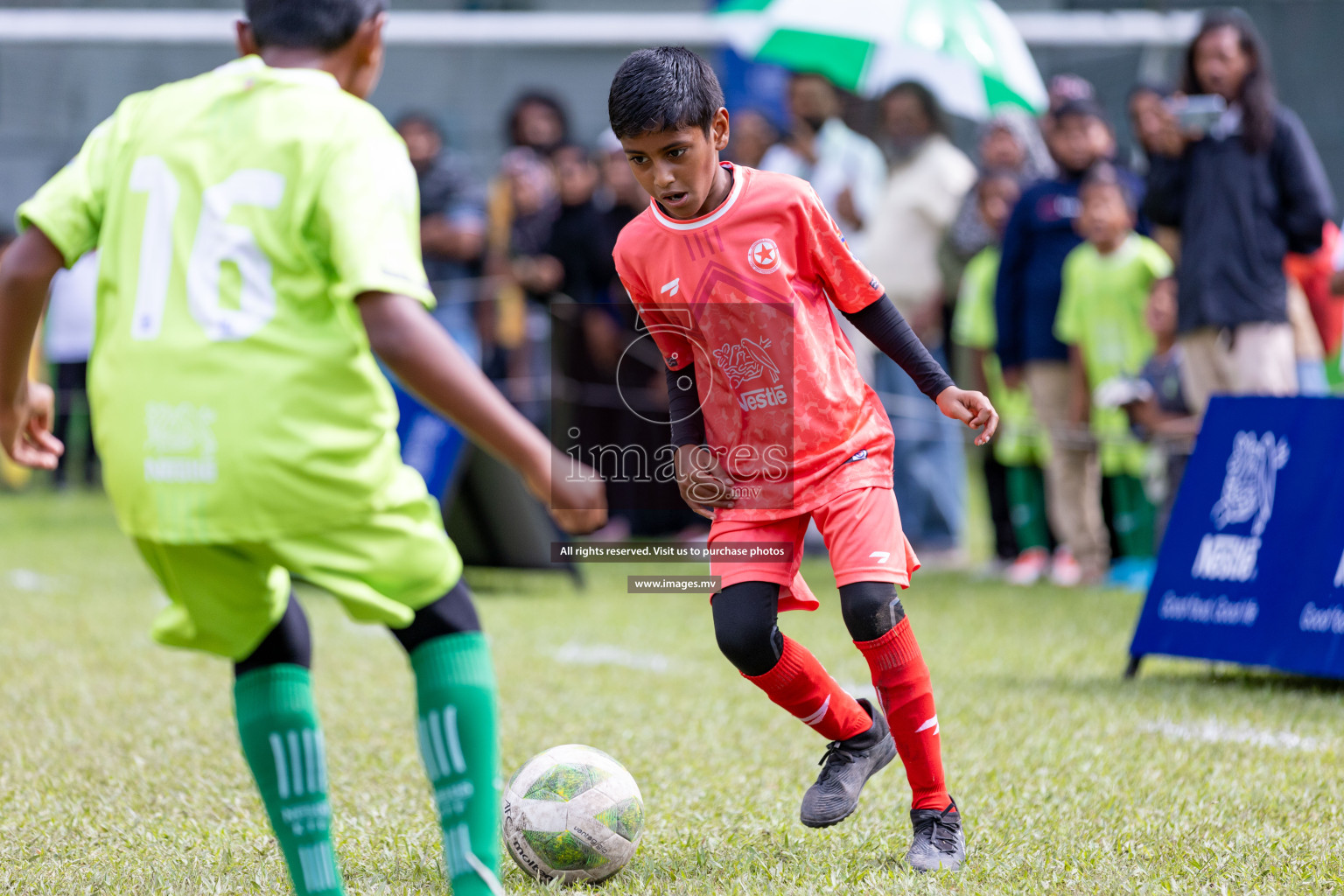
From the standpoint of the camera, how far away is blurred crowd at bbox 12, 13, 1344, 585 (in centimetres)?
732

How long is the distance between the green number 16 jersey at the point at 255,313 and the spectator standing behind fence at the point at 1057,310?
22.9 feet

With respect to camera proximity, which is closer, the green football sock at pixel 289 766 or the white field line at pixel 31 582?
the green football sock at pixel 289 766

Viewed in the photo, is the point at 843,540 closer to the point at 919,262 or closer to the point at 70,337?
the point at 919,262

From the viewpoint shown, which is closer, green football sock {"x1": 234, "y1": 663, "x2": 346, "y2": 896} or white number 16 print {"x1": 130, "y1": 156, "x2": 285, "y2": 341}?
white number 16 print {"x1": 130, "y1": 156, "x2": 285, "y2": 341}

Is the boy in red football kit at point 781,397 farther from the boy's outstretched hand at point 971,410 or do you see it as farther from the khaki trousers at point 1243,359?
the khaki trousers at point 1243,359

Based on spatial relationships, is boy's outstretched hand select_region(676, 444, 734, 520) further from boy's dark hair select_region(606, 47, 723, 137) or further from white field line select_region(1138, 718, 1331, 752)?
white field line select_region(1138, 718, 1331, 752)

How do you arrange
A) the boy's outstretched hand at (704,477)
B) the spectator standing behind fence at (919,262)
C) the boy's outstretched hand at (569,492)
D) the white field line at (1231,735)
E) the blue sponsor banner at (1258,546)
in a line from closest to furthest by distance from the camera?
the boy's outstretched hand at (569,492)
the boy's outstretched hand at (704,477)
the white field line at (1231,735)
the blue sponsor banner at (1258,546)
the spectator standing behind fence at (919,262)

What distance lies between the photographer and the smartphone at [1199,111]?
7.24 metres

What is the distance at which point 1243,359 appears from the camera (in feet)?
24.1

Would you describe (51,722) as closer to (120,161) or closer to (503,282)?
(120,161)

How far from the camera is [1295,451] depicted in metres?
5.78

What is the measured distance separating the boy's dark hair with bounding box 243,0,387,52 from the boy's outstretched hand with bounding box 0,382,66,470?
75 cm

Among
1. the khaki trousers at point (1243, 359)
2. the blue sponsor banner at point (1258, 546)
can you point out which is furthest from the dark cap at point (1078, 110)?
the blue sponsor banner at point (1258, 546)

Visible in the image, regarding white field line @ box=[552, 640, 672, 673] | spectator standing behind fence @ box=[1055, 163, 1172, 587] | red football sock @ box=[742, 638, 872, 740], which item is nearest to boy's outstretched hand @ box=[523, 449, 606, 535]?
red football sock @ box=[742, 638, 872, 740]
